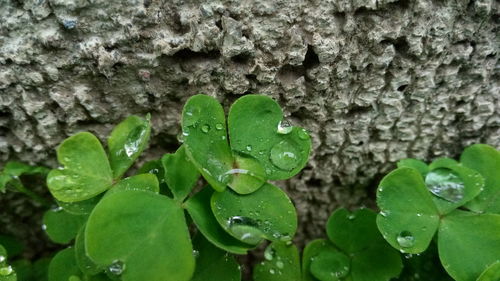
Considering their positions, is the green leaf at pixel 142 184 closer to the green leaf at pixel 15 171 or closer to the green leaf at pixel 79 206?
the green leaf at pixel 79 206

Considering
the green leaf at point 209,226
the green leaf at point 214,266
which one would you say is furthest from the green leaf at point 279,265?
the green leaf at point 209,226

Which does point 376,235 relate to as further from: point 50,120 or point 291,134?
point 50,120

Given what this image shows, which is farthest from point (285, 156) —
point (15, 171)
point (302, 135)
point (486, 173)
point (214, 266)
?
point (15, 171)

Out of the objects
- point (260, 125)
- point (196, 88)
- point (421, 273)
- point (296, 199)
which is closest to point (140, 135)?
point (196, 88)

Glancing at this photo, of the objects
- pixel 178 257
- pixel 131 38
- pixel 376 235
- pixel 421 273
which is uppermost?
pixel 131 38

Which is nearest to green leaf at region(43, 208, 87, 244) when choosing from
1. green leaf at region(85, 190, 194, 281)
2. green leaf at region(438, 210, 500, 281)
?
green leaf at region(85, 190, 194, 281)

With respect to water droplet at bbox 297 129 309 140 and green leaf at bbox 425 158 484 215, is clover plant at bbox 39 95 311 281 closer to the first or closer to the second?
water droplet at bbox 297 129 309 140
